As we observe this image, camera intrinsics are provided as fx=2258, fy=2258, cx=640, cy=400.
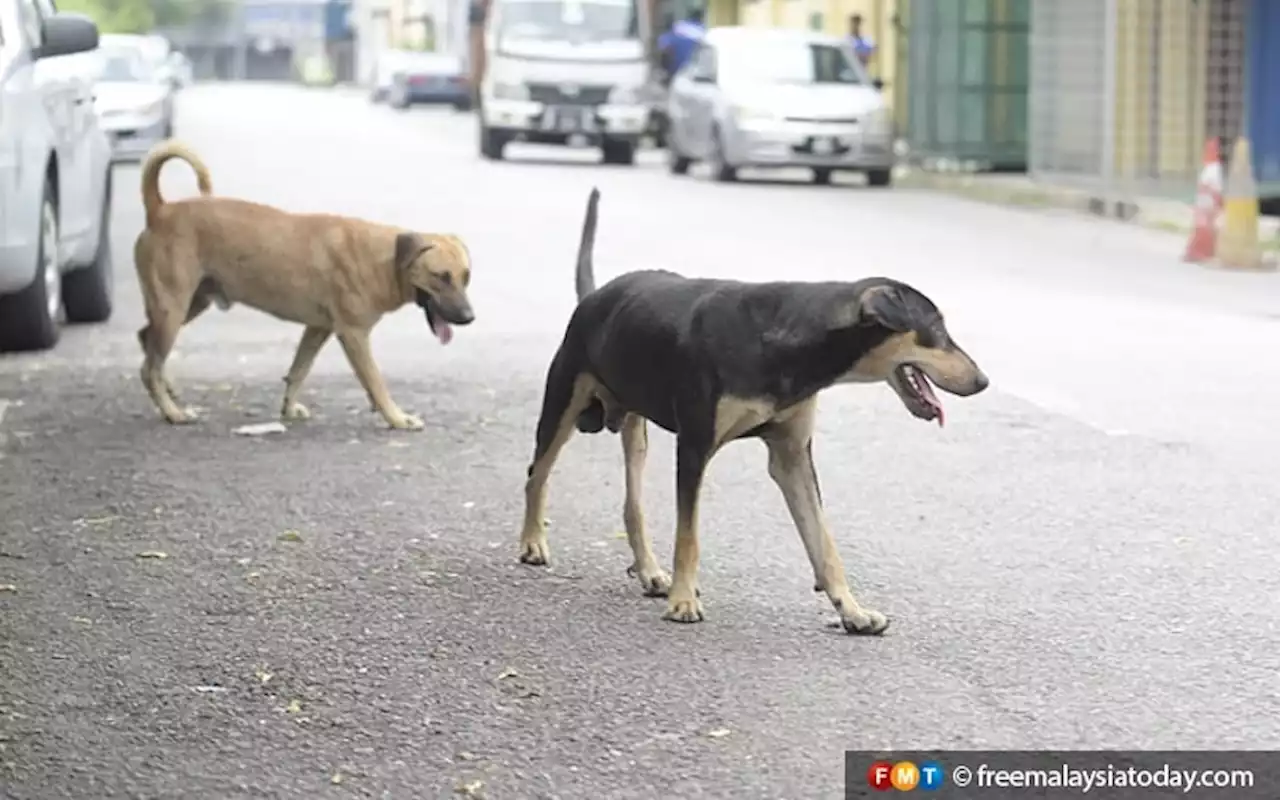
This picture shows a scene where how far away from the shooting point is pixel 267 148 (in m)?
31.9

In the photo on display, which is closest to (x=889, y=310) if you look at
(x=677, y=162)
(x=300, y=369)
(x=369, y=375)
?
(x=369, y=375)

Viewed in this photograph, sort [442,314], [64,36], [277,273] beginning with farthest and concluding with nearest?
[64,36]
[277,273]
[442,314]

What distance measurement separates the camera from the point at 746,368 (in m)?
5.44

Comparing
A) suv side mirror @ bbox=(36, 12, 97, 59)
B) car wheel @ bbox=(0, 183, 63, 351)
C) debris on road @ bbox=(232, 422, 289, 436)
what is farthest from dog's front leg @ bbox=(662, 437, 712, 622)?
suv side mirror @ bbox=(36, 12, 97, 59)

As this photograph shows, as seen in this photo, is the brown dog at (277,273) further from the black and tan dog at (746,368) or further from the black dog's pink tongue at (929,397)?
the black dog's pink tongue at (929,397)

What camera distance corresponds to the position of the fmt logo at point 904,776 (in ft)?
14.3

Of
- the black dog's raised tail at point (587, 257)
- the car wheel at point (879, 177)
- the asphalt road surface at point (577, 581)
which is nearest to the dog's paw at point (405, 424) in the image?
the asphalt road surface at point (577, 581)

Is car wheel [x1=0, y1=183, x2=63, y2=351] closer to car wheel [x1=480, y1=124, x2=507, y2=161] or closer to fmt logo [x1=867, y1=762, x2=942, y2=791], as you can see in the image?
fmt logo [x1=867, y1=762, x2=942, y2=791]

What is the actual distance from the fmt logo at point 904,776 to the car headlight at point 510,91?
25.4 metres

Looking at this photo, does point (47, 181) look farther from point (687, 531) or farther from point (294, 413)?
point (687, 531)

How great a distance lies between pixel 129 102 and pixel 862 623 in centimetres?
2355

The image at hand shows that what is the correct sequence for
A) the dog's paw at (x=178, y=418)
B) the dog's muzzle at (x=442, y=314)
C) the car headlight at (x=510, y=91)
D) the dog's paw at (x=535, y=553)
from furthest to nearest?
the car headlight at (x=510, y=91) → the dog's paw at (x=178, y=418) → the dog's muzzle at (x=442, y=314) → the dog's paw at (x=535, y=553)

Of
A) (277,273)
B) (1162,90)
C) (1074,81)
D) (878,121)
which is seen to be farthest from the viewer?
(878,121)

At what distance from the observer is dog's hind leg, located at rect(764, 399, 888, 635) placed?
18.3 feet
